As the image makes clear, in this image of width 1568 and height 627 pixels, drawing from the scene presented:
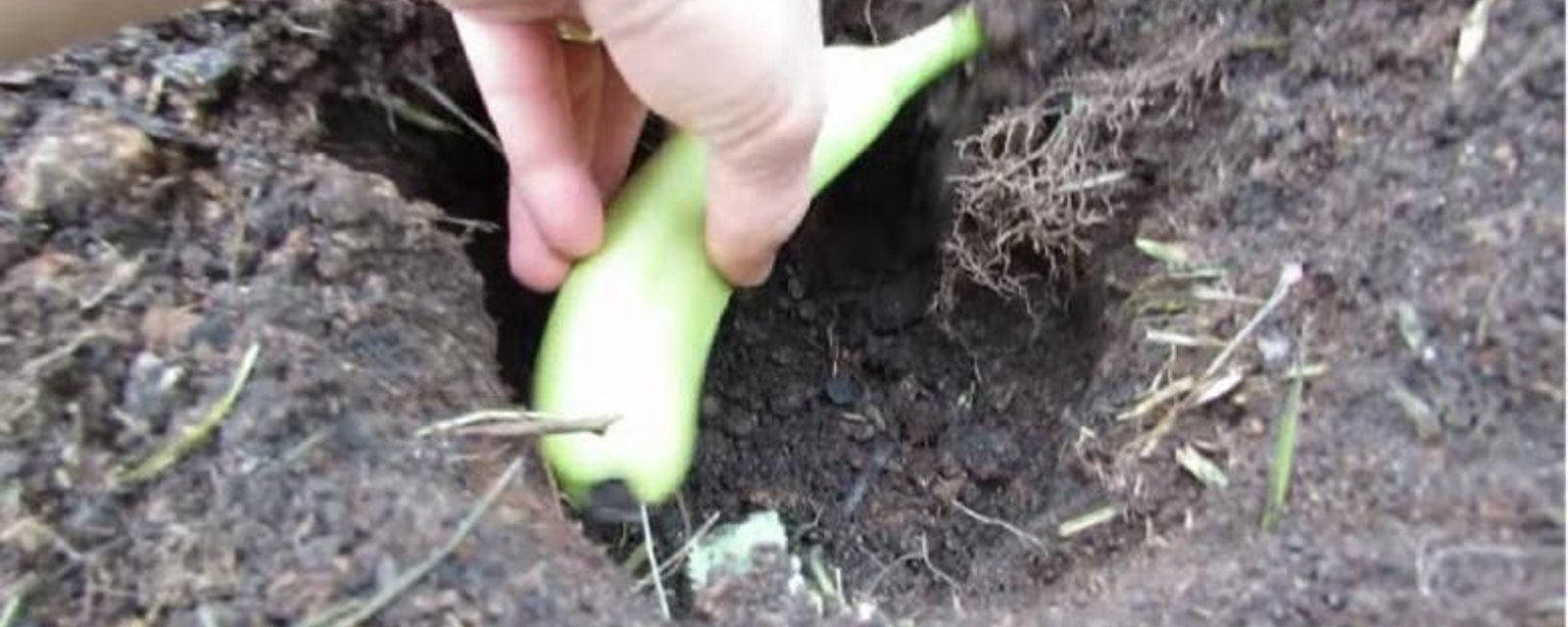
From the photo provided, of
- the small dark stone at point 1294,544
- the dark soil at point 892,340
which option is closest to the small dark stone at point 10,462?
the dark soil at point 892,340

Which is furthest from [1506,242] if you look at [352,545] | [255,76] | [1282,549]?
[255,76]

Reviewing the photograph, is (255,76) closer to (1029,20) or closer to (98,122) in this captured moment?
(98,122)

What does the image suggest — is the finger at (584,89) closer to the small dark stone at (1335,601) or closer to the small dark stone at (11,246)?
the small dark stone at (11,246)

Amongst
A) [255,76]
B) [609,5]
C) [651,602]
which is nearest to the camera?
[609,5]

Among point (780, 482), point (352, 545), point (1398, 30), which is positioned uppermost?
point (1398, 30)

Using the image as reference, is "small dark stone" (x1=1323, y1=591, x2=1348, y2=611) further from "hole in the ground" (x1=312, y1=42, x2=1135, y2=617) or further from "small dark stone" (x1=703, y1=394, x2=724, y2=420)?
"small dark stone" (x1=703, y1=394, x2=724, y2=420)

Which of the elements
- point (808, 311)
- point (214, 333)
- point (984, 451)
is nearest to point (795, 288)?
point (808, 311)

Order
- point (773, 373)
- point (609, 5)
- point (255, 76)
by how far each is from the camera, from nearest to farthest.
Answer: point (609, 5) < point (255, 76) < point (773, 373)
